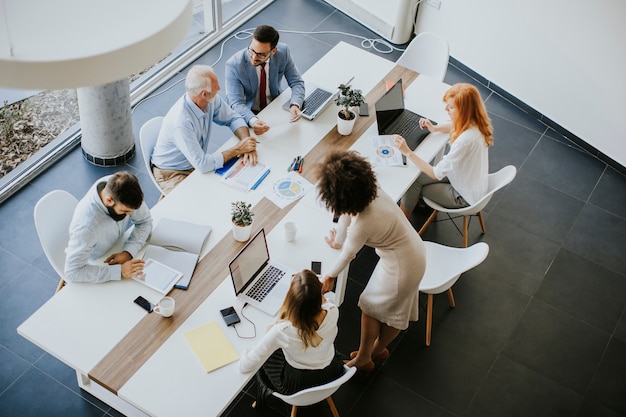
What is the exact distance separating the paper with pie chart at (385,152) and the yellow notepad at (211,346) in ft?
5.40

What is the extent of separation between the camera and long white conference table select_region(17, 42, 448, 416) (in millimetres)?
3051

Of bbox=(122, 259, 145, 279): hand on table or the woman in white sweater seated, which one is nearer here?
the woman in white sweater seated

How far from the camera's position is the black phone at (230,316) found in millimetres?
3316

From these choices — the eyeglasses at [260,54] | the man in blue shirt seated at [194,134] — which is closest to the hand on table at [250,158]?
the man in blue shirt seated at [194,134]

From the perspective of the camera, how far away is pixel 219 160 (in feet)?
13.4

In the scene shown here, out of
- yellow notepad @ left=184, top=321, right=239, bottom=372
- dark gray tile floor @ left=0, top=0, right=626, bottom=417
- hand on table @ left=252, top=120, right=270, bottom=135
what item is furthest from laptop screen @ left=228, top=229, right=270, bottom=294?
hand on table @ left=252, top=120, right=270, bottom=135

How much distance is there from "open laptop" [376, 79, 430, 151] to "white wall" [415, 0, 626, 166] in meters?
1.91

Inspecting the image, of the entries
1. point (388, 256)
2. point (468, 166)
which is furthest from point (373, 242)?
point (468, 166)

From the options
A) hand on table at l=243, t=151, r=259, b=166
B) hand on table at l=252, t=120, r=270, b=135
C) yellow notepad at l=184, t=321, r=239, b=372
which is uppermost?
hand on table at l=252, t=120, r=270, b=135

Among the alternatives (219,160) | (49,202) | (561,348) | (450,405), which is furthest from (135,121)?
(561,348)

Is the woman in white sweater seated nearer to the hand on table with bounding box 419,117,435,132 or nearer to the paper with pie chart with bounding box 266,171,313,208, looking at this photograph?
the paper with pie chart with bounding box 266,171,313,208

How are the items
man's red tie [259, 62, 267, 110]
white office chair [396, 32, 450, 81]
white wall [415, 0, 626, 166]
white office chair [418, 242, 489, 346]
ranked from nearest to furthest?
white office chair [418, 242, 489, 346]
man's red tie [259, 62, 267, 110]
white office chair [396, 32, 450, 81]
white wall [415, 0, 626, 166]

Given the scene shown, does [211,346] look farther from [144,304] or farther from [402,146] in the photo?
[402,146]

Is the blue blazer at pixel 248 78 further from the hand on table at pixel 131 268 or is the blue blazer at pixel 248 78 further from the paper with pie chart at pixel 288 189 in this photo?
the hand on table at pixel 131 268
